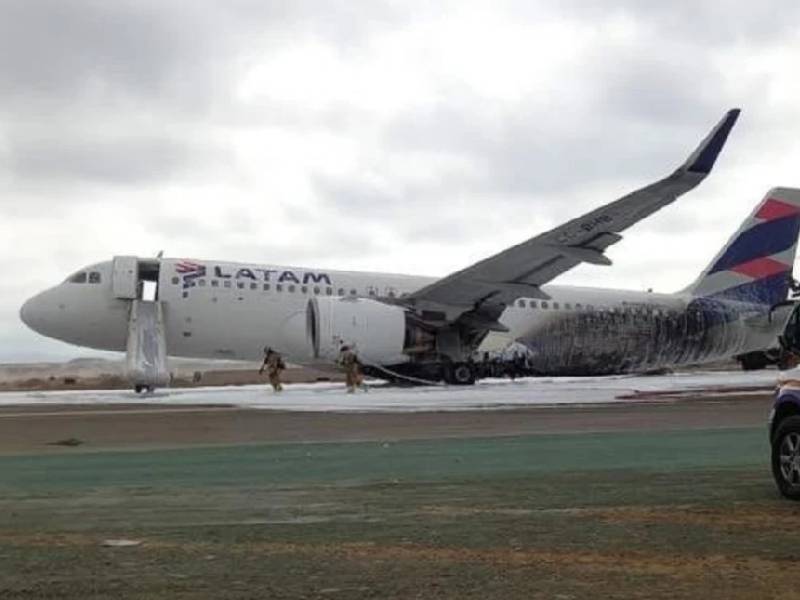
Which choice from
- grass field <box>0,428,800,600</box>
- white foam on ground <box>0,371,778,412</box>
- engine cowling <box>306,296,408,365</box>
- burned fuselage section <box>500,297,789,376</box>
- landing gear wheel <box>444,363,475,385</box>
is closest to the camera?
grass field <box>0,428,800,600</box>

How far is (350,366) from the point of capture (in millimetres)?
30031

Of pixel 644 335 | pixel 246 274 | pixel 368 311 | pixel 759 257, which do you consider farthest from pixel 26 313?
pixel 759 257

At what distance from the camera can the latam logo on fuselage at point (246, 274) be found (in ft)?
108

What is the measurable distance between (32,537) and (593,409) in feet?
51.4

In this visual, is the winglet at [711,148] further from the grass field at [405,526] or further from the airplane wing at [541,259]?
the grass field at [405,526]

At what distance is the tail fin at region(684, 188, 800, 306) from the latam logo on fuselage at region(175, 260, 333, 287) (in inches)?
530

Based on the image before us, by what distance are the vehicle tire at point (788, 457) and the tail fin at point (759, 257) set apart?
1196 inches

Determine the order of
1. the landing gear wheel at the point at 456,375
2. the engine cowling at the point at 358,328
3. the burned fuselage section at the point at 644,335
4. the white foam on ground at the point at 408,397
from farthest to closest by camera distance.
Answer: the burned fuselage section at the point at 644,335 → the landing gear wheel at the point at 456,375 → the engine cowling at the point at 358,328 → the white foam on ground at the point at 408,397

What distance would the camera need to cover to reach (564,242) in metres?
31.7

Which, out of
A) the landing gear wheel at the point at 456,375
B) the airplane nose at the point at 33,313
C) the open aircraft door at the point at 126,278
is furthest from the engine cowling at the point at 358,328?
the airplane nose at the point at 33,313

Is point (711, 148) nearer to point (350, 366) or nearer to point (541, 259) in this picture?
point (541, 259)

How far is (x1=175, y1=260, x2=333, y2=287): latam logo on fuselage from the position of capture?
32.8 meters

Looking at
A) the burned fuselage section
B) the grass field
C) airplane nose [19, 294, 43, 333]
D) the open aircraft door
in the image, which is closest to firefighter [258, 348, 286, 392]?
the open aircraft door

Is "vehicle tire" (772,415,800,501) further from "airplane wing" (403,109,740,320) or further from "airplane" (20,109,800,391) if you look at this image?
"airplane wing" (403,109,740,320)
